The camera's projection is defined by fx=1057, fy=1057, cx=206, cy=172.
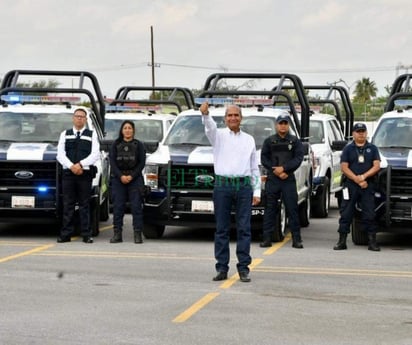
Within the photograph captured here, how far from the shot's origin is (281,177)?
1416 cm

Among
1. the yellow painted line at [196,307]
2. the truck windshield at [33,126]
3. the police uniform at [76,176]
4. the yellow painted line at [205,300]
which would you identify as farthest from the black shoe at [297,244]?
the yellow painted line at [196,307]

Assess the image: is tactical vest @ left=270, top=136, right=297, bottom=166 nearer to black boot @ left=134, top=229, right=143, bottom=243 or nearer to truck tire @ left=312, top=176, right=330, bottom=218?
black boot @ left=134, top=229, right=143, bottom=243

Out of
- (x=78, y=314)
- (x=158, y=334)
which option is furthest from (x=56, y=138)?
(x=158, y=334)

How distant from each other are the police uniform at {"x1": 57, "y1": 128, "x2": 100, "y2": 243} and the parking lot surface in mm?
359

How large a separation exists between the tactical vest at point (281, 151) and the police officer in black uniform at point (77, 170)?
2.41 metres

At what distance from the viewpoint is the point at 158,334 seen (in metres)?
8.04

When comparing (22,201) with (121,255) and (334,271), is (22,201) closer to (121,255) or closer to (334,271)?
(121,255)

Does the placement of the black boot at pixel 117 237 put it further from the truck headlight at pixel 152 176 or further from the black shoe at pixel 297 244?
the black shoe at pixel 297 244

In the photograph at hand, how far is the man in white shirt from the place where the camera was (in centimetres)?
1073

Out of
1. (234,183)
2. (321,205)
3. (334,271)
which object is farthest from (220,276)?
(321,205)

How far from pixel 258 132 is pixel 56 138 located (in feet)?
9.81

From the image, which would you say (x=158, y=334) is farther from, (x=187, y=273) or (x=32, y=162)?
(x=32, y=162)

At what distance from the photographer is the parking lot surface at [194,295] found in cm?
812

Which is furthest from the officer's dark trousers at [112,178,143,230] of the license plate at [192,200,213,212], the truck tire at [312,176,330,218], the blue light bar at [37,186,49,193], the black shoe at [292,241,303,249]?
the truck tire at [312,176,330,218]
